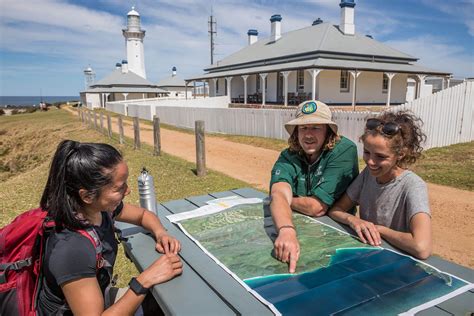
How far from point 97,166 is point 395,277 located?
4.73 feet

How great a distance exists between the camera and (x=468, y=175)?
727 cm

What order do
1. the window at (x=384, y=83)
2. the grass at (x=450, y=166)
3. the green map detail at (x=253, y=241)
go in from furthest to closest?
the window at (x=384, y=83)
the grass at (x=450, y=166)
the green map detail at (x=253, y=241)

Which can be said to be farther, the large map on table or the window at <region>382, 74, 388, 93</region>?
the window at <region>382, 74, 388, 93</region>

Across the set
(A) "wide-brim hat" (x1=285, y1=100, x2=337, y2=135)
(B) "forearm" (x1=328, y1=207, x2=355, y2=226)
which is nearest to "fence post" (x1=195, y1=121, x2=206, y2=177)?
(A) "wide-brim hat" (x1=285, y1=100, x2=337, y2=135)

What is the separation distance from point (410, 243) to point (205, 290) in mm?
1086

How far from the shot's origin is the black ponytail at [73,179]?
1535 mm

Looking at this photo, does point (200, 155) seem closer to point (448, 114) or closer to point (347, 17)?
point (448, 114)

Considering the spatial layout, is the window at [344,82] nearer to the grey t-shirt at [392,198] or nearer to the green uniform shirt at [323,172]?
the green uniform shirt at [323,172]

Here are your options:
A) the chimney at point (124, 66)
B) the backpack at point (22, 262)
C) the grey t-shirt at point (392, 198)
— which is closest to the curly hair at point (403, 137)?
the grey t-shirt at point (392, 198)

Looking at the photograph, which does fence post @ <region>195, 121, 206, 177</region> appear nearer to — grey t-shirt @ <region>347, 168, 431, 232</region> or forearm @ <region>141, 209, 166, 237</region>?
forearm @ <region>141, 209, 166, 237</region>

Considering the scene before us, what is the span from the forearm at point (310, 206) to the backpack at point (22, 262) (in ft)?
4.67

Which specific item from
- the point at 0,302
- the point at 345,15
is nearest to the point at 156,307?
the point at 0,302

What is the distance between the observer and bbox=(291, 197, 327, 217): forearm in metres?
2.44

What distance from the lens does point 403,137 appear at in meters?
2.09
